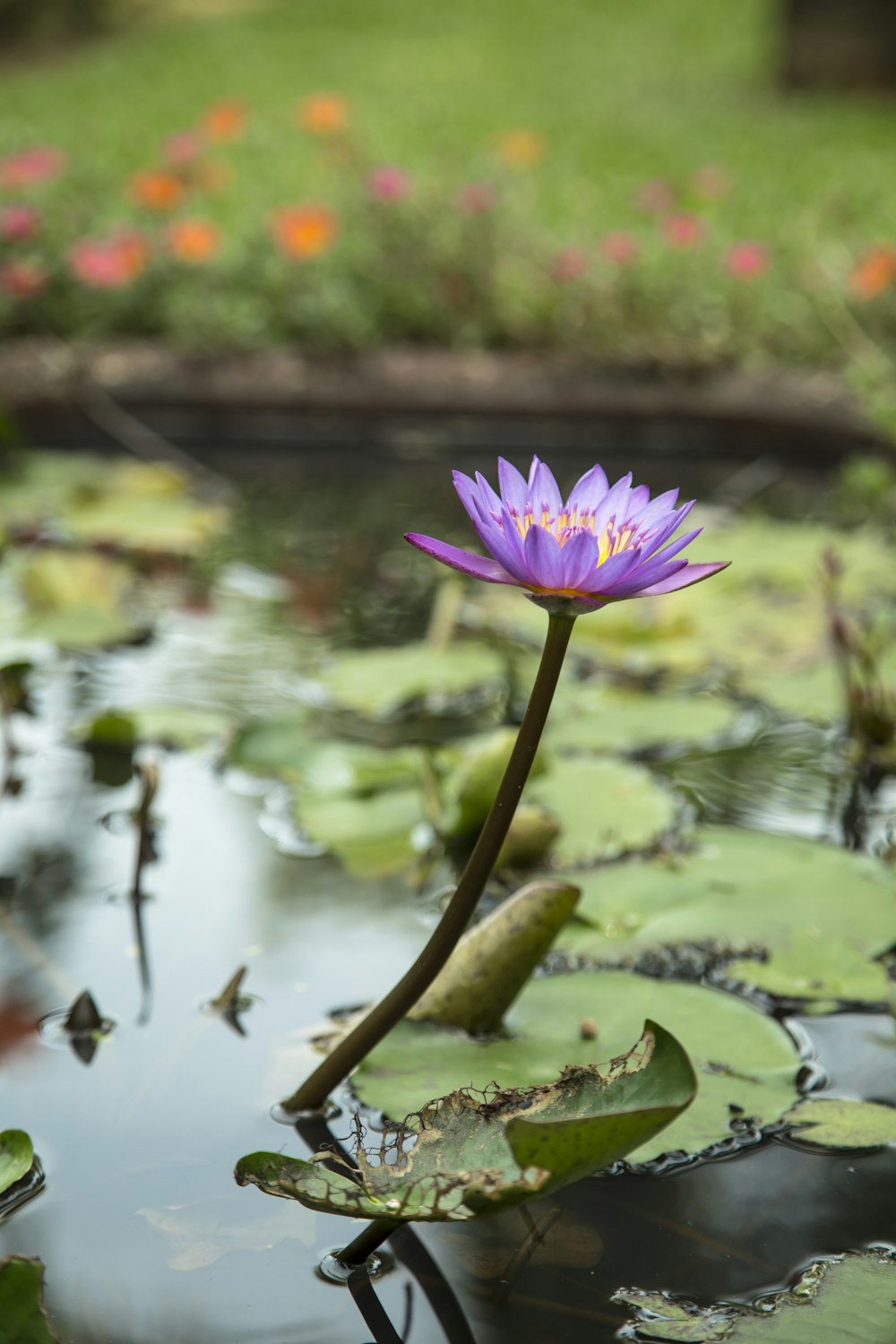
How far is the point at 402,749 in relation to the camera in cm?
179

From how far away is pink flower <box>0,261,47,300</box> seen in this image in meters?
3.23

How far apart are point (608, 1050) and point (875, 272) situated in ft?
7.76

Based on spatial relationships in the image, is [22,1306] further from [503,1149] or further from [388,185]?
[388,185]

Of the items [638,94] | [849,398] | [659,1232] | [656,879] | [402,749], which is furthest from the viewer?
[638,94]

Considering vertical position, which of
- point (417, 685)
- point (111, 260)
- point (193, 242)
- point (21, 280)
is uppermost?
point (193, 242)

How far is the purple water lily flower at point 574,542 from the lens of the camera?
0.77m

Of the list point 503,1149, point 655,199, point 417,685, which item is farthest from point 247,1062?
point 655,199

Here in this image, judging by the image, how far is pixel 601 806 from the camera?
62.7 inches

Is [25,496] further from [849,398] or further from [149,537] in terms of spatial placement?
[849,398]

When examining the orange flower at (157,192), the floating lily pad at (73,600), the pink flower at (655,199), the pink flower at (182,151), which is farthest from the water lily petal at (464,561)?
the pink flower at (655,199)

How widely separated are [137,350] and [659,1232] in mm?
2838

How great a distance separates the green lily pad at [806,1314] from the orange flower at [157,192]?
3132 mm

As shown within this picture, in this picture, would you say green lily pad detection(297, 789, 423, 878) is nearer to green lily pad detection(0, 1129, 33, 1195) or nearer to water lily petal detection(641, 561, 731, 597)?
green lily pad detection(0, 1129, 33, 1195)

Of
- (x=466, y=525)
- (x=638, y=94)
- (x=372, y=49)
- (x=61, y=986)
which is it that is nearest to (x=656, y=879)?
(x=61, y=986)
